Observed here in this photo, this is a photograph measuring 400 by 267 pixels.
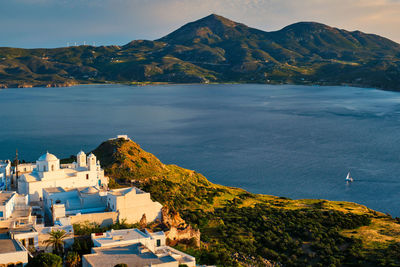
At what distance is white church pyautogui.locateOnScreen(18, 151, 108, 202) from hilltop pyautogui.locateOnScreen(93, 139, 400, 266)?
7317 mm

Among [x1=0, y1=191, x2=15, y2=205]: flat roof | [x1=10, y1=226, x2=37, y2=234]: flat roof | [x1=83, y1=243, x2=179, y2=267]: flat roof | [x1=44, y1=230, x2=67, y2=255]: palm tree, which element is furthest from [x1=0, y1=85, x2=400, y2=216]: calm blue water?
[x1=10, y1=226, x2=37, y2=234]: flat roof

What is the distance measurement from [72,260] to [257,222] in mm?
24378

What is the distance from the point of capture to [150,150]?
289ft

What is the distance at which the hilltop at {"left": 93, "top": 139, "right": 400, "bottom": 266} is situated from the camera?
35516mm

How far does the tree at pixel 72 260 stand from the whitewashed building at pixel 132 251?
0.70 meters

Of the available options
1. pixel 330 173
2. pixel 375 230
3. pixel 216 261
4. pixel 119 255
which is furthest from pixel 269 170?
pixel 119 255

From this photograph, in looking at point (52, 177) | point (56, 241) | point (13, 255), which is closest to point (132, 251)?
point (56, 241)

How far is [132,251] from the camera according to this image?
81.0 feet

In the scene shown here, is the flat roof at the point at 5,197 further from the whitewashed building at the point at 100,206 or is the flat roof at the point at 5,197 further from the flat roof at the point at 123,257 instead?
the flat roof at the point at 123,257

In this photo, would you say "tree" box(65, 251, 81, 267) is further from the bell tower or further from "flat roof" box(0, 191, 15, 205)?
the bell tower

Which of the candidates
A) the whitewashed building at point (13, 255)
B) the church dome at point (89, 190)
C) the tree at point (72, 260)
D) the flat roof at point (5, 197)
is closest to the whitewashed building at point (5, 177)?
the flat roof at point (5, 197)

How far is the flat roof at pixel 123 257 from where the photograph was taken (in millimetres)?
22984

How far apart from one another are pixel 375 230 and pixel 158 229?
24.2 meters

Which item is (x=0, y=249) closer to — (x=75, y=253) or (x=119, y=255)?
(x=75, y=253)
